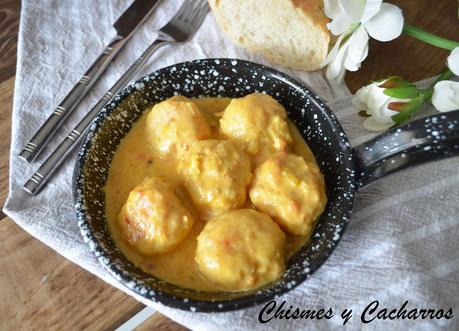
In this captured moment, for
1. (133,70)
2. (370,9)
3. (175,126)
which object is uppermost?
(370,9)

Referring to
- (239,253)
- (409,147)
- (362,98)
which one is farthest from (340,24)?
(239,253)

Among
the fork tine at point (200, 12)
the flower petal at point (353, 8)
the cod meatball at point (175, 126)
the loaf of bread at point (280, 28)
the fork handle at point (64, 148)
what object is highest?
the flower petal at point (353, 8)

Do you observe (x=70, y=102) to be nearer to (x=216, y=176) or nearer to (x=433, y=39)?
(x=216, y=176)

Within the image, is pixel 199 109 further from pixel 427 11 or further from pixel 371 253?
pixel 427 11

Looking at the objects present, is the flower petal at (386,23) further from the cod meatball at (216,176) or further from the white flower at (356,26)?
the cod meatball at (216,176)

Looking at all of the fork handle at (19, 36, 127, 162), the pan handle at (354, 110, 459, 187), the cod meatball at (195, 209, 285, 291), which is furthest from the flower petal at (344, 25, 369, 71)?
the fork handle at (19, 36, 127, 162)

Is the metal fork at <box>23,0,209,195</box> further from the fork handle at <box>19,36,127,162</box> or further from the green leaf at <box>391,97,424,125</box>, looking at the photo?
the green leaf at <box>391,97,424,125</box>

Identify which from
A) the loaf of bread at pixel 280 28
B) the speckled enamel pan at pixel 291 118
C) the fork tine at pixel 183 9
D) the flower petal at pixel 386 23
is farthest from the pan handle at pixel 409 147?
the fork tine at pixel 183 9
